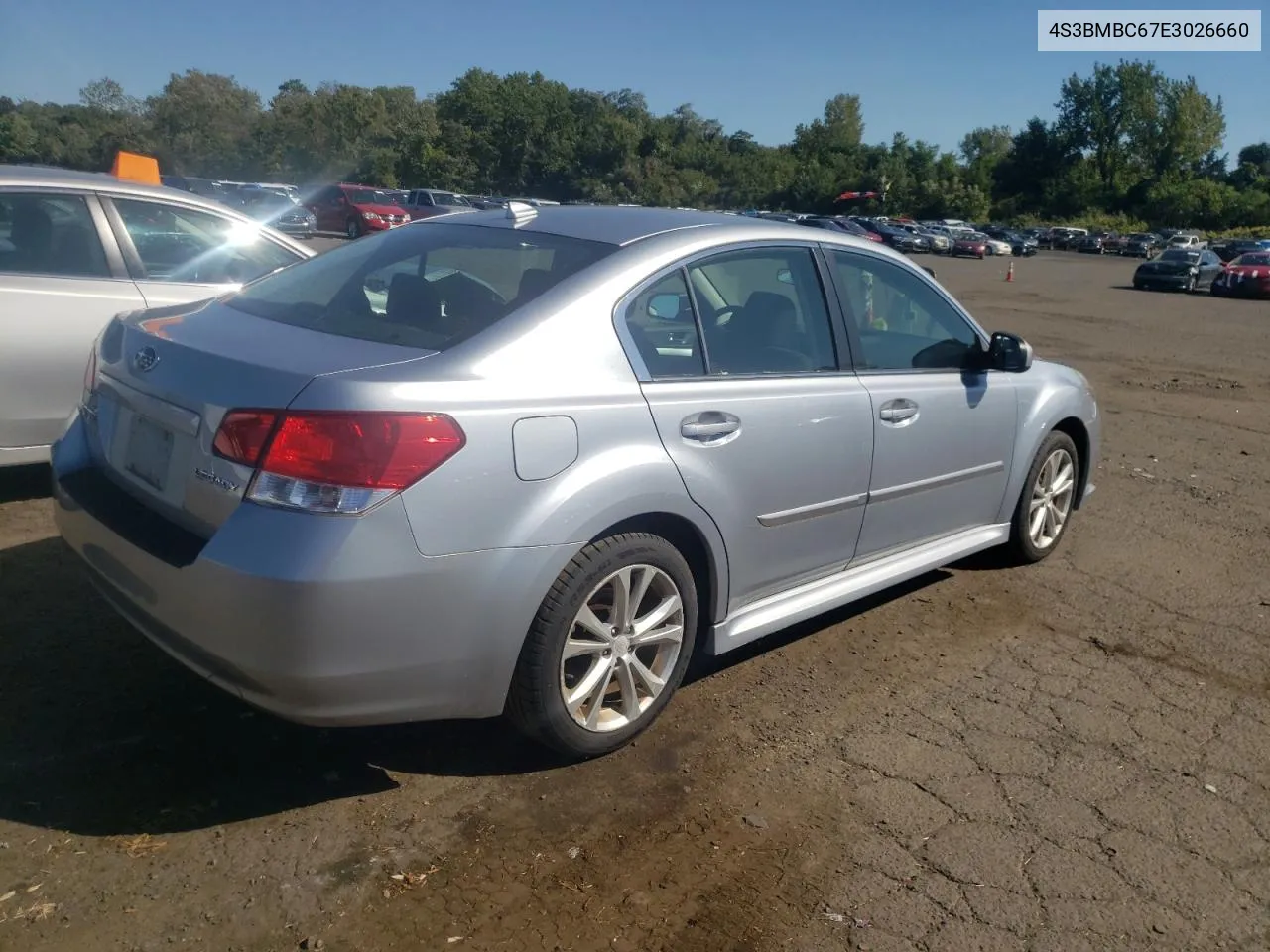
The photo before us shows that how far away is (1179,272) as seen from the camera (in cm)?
3234

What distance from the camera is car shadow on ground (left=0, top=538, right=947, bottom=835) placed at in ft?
9.80

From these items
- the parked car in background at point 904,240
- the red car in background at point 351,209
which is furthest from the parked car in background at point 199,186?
the parked car in background at point 904,240

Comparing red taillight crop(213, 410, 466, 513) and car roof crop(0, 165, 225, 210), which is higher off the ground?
car roof crop(0, 165, 225, 210)

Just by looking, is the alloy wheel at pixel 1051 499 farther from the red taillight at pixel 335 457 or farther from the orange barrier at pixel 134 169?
the orange barrier at pixel 134 169

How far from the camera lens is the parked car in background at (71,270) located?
516 centimetres

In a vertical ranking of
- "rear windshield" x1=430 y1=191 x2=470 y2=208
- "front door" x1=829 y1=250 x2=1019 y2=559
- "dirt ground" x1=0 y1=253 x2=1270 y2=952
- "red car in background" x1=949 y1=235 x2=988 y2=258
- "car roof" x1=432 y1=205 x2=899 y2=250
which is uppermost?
"rear windshield" x1=430 y1=191 x2=470 y2=208

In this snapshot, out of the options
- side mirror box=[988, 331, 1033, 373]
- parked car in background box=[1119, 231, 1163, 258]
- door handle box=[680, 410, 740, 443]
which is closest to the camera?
door handle box=[680, 410, 740, 443]

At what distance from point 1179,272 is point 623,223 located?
109 ft

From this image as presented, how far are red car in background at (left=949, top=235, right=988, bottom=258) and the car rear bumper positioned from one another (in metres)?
53.7

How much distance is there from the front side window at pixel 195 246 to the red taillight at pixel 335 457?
310cm

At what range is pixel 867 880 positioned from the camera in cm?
288

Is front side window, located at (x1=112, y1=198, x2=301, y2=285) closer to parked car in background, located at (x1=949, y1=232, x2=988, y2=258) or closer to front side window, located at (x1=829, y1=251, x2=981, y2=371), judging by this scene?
front side window, located at (x1=829, y1=251, x2=981, y2=371)

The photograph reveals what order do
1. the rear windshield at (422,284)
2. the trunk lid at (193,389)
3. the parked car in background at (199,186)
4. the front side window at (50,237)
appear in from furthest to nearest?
the parked car in background at (199,186) → the front side window at (50,237) → the rear windshield at (422,284) → the trunk lid at (193,389)

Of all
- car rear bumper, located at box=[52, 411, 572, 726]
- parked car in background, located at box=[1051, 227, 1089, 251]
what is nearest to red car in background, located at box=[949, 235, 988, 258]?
parked car in background, located at box=[1051, 227, 1089, 251]
